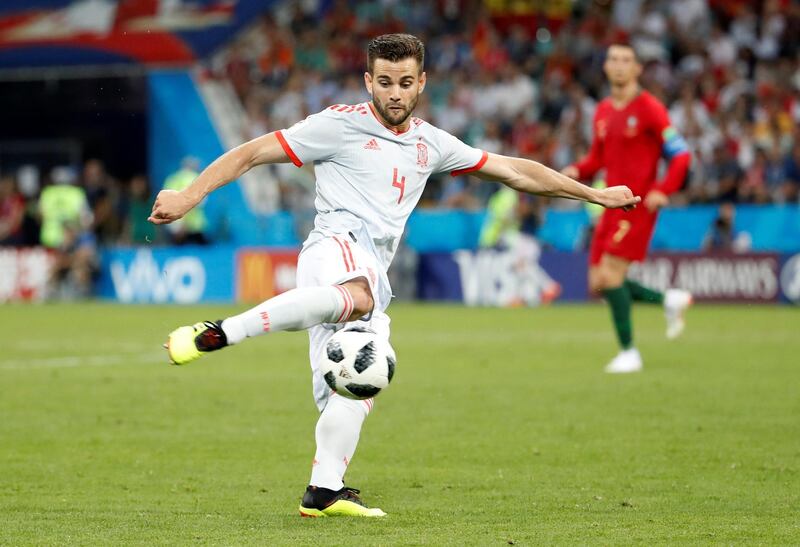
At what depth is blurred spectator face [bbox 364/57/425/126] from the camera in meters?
6.12

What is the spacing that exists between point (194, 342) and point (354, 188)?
1248 millimetres

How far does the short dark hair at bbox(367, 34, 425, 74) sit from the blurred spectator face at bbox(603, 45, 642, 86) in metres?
6.14

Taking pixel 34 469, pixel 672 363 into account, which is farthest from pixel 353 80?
pixel 34 469

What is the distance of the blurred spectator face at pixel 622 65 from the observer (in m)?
12.1

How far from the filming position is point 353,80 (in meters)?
28.0

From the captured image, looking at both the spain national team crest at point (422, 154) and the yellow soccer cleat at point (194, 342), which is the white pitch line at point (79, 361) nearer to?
the spain national team crest at point (422, 154)

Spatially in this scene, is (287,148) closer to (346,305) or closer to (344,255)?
(344,255)

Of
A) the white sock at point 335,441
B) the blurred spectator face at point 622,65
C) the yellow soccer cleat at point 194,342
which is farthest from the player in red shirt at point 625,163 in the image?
the yellow soccer cleat at point 194,342

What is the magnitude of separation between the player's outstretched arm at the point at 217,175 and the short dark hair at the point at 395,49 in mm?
563

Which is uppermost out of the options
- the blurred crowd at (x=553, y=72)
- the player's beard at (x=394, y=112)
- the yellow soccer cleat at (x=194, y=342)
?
the blurred crowd at (x=553, y=72)

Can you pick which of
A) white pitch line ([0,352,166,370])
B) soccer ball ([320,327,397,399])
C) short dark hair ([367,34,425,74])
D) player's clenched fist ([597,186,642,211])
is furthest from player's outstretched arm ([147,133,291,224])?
white pitch line ([0,352,166,370])

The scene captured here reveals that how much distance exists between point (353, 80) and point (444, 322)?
10006 mm

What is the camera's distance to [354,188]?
20.8 ft

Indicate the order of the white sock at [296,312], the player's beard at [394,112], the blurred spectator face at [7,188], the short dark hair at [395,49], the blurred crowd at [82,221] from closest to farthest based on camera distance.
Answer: the white sock at [296,312] → the short dark hair at [395,49] → the player's beard at [394,112] → the blurred crowd at [82,221] → the blurred spectator face at [7,188]
